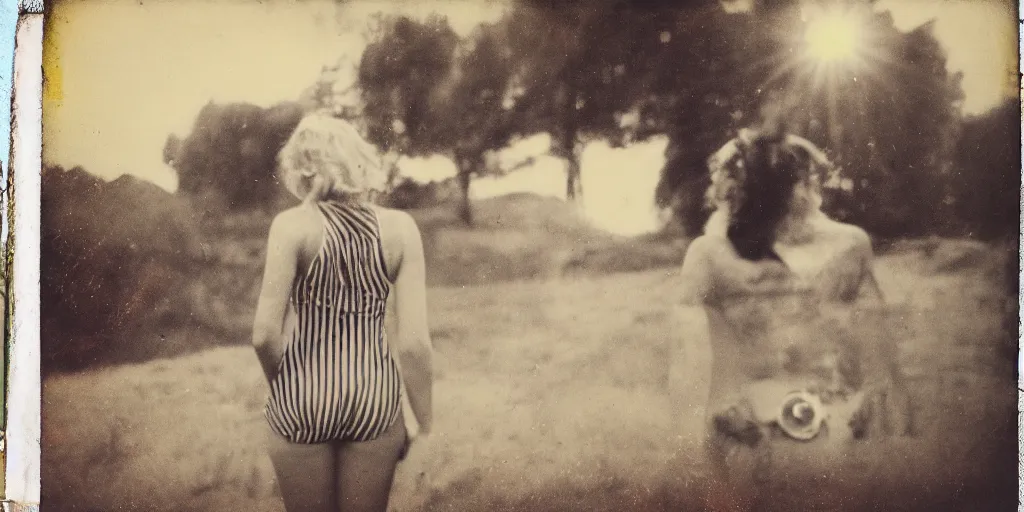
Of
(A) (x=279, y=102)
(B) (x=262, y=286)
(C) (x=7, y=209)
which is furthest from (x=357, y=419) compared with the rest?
(C) (x=7, y=209)

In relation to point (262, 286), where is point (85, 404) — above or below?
below

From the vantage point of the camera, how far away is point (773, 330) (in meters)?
2.38

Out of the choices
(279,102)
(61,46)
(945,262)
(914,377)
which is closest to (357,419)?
(279,102)

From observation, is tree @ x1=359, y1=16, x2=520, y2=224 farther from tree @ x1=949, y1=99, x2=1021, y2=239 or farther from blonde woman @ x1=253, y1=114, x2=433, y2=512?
tree @ x1=949, y1=99, x2=1021, y2=239

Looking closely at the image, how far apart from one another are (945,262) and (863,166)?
0.46m

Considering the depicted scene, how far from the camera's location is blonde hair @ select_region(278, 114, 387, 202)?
2.31 meters

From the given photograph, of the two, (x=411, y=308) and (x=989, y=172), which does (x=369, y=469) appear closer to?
(x=411, y=308)

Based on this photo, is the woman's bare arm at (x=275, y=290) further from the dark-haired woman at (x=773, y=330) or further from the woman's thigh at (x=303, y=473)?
the dark-haired woman at (x=773, y=330)

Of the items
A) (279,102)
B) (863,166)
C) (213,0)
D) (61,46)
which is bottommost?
(863,166)

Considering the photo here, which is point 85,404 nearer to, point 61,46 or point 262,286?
point 262,286

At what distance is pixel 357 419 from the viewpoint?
2.29 m

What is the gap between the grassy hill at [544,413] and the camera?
2.34 metres

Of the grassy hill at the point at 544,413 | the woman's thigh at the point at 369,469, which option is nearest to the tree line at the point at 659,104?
the grassy hill at the point at 544,413

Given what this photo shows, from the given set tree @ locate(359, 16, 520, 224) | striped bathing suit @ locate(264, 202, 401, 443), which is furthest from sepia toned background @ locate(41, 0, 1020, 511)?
striped bathing suit @ locate(264, 202, 401, 443)
